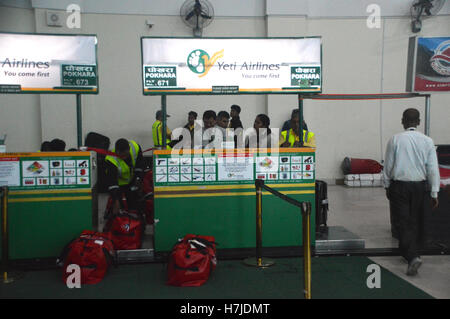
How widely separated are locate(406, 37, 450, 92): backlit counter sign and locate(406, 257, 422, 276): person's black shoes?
6.75 feet

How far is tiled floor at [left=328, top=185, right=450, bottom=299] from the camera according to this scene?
4.04 m

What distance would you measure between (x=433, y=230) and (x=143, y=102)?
6.79 meters

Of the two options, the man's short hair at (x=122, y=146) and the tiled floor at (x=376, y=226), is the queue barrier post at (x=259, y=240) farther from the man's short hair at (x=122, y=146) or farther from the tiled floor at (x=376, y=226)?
the man's short hair at (x=122, y=146)

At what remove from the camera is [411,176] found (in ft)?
14.1

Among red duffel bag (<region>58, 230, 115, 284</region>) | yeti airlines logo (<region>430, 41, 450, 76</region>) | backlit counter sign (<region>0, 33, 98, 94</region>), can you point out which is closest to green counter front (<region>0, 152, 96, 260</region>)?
red duffel bag (<region>58, 230, 115, 284</region>)

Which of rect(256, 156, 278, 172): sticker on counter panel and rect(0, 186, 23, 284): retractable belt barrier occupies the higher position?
rect(256, 156, 278, 172): sticker on counter panel

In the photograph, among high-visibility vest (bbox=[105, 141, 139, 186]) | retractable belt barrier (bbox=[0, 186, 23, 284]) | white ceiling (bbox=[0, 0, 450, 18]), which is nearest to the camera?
retractable belt barrier (bbox=[0, 186, 23, 284])

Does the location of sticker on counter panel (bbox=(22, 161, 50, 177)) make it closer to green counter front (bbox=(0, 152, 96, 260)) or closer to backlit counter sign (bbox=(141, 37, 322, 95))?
green counter front (bbox=(0, 152, 96, 260))

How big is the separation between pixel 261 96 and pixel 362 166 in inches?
114

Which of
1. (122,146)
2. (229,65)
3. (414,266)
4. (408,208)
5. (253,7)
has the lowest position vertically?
(414,266)

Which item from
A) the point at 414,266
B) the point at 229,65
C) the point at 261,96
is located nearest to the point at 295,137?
the point at 229,65

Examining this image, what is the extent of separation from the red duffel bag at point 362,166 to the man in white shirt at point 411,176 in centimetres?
576

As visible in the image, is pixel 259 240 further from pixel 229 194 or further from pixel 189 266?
pixel 189 266

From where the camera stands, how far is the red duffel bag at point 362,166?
10.1m
